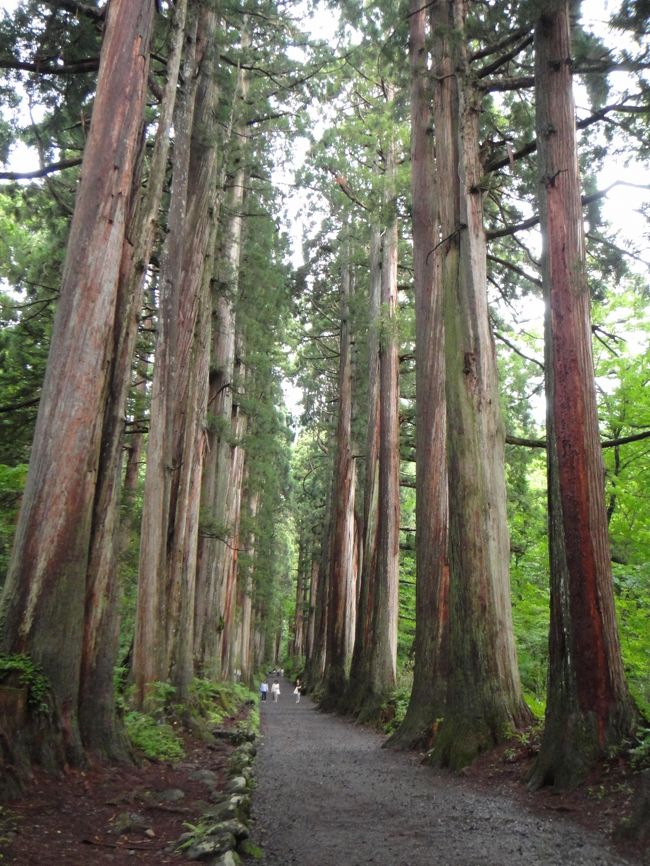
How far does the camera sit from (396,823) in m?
4.73

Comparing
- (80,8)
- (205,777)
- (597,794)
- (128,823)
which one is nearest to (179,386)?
(80,8)

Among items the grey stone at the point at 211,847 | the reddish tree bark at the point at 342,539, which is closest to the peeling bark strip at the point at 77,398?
the grey stone at the point at 211,847

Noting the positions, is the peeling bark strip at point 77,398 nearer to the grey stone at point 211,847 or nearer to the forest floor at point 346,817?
the forest floor at point 346,817

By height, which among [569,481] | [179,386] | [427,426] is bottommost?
[569,481]

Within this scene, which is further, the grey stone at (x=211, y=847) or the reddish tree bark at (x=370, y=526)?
A: the reddish tree bark at (x=370, y=526)

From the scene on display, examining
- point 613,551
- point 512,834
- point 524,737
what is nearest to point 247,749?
point 524,737

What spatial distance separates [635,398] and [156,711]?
10.2 metres

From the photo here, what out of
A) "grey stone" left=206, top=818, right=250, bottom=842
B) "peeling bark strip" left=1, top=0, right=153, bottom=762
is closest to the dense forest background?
"peeling bark strip" left=1, top=0, right=153, bottom=762

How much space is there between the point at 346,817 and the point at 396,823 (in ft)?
1.45

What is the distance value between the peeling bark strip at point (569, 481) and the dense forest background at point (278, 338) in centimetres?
4

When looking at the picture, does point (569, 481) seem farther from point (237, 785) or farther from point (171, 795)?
point (171, 795)

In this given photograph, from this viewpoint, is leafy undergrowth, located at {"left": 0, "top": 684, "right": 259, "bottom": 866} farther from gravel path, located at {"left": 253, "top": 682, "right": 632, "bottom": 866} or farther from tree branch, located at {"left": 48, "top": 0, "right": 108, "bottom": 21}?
tree branch, located at {"left": 48, "top": 0, "right": 108, "bottom": 21}

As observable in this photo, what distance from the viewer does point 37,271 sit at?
1196 cm

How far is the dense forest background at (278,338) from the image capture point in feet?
18.2
